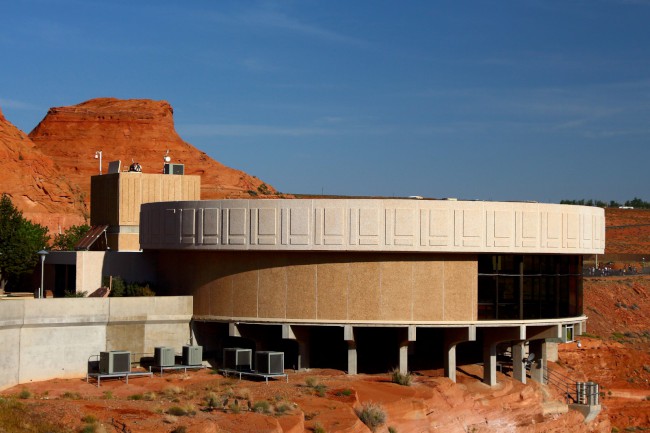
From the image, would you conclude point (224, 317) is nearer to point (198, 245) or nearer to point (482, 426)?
point (198, 245)

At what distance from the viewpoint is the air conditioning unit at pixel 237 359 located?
37344 millimetres

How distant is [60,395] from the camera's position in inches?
1283

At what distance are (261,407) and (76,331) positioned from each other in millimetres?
11081

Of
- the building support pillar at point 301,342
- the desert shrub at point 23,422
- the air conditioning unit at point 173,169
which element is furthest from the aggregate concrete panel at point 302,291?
the air conditioning unit at point 173,169

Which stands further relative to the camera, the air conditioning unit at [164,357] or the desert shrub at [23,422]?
the air conditioning unit at [164,357]

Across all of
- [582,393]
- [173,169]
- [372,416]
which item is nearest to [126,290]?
[173,169]

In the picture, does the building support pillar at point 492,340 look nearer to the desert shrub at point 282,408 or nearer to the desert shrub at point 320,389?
the desert shrub at point 320,389

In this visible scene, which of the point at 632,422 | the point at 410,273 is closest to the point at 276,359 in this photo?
the point at 410,273

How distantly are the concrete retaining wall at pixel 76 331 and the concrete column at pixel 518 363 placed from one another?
13.9m

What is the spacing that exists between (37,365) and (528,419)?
1955 centimetres

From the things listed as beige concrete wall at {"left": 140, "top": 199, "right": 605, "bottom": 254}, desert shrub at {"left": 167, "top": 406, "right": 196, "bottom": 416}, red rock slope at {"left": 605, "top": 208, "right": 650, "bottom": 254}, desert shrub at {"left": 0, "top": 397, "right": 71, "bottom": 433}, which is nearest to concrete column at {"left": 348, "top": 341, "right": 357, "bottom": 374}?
beige concrete wall at {"left": 140, "top": 199, "right": 605, "bottom": 254}

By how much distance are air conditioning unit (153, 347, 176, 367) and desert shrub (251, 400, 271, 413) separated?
8.79 metres

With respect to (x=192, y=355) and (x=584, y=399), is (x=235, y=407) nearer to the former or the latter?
(x=192, y=355)

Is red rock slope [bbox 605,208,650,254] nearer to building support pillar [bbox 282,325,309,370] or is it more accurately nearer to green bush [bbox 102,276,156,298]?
building support pillar [bbox 282,325,309,370]
